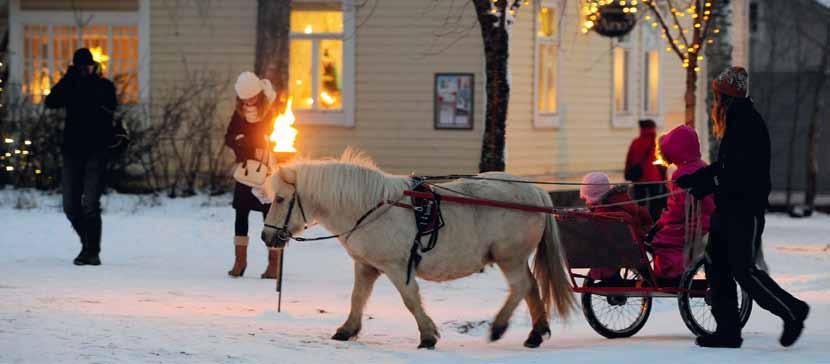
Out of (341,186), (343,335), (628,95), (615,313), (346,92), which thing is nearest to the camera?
(341,186)

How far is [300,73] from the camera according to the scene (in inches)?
955

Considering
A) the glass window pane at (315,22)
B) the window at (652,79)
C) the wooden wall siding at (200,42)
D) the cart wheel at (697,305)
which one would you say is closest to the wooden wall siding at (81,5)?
the wooden wall siding at (200,42)

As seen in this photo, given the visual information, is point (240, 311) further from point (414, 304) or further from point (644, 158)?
point (644, 158)

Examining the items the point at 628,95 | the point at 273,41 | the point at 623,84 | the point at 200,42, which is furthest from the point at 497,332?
the point at 628,95

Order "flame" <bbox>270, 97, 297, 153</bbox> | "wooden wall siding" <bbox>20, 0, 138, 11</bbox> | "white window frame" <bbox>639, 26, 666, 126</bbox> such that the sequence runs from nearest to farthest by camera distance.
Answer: "flame" <bbox>270, 97, 297, 153</bbox> < "wooden wall siding" <bbox>20, 0, 138, 11</bbox> < "white window frame" <bbox>639, 26, 666, 126</bbox>

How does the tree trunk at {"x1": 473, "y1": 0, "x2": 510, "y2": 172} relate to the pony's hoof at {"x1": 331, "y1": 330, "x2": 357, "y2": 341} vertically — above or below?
above

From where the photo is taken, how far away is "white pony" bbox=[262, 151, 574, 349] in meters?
9.55

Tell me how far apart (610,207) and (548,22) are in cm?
1509

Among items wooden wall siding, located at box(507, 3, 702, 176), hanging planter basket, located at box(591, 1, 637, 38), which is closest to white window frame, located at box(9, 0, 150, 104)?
wooden wall siding, located at box(507, 3, 702, 176)

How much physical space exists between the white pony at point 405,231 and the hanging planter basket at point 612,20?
518 inches

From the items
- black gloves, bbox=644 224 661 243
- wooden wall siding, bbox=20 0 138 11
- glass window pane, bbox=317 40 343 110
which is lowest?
black gloves, bbox=644 224 661 243

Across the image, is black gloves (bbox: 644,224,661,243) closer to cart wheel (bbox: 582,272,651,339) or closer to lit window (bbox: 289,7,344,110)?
cart wheel (bbox: 582,272,651,339)

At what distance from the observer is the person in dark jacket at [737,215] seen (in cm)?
951

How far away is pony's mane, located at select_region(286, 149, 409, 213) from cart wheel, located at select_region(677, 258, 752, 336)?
2.01 metres
